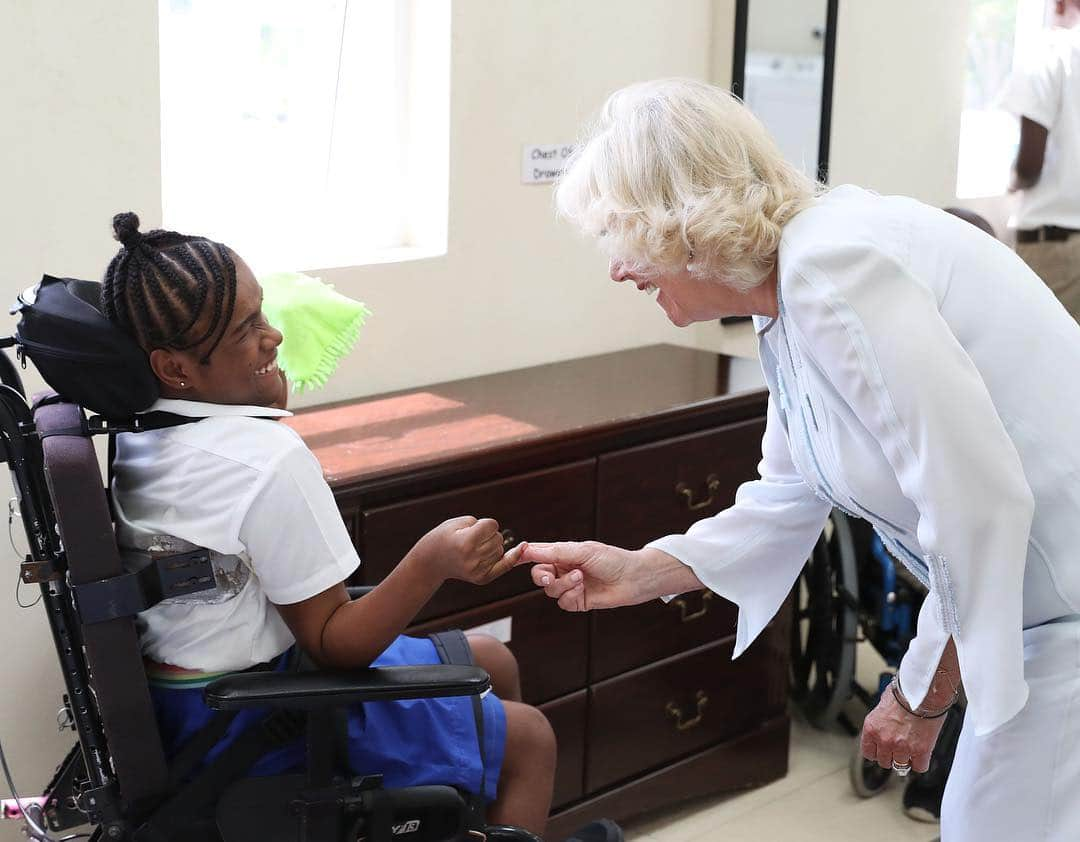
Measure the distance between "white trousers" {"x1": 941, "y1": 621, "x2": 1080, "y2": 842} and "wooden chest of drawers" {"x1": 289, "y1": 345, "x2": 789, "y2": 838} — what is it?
40.2 inches

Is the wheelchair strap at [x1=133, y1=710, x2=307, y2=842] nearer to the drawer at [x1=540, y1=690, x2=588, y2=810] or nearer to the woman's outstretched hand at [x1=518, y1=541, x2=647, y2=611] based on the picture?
the woman's outstretched hand at [x1=518, y1=541, x2=647, y2=611]

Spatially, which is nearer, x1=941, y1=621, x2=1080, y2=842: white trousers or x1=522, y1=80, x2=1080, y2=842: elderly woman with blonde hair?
x1=522, y1=80, x2=1080, y2=842: elderly woman with blonde hair

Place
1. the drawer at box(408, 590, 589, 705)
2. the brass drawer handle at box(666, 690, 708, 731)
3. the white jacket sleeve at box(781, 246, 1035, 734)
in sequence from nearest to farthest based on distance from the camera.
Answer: the white jacket sleeve at box(781, 246, 1035, 734) → the drawer at box(408, 590, 589, 705) → the brass drawer handle at box(666, 690, 708, 731)

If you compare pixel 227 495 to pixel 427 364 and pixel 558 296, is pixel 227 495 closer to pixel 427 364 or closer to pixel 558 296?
pixel 427 364

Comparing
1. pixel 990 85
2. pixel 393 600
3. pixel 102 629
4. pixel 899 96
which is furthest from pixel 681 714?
pixel 990 85

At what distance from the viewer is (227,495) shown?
64.6 inches

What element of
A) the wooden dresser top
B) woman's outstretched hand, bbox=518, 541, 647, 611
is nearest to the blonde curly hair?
woman's outstretched hand, bbox=518, 541, 647, 611

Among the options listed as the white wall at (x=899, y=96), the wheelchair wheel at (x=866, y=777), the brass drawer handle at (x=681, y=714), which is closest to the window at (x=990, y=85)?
the white wall at (x=899, y=96)

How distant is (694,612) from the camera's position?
284cm

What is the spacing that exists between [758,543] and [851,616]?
1.30 meters

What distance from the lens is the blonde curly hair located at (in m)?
1.49

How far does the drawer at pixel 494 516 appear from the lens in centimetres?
226

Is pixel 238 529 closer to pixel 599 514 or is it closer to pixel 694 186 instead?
pixel 694 186

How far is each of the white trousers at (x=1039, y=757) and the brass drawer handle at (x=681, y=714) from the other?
4.17 feet
